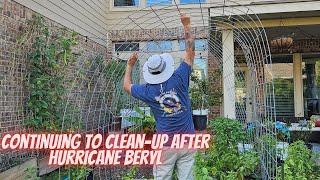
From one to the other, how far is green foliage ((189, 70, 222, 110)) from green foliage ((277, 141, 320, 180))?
5181mm

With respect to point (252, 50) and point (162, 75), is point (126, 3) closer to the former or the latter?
point (252, 50)

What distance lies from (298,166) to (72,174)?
9.91 feet

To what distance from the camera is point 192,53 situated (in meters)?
3.89

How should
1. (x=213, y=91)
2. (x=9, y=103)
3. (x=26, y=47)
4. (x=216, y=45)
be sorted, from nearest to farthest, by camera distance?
(x=9, y=103) < (x=26, y=47) < (x=216, y=45) < (x=213, y=91)

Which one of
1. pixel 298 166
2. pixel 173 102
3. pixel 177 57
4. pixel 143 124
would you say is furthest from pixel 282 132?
pixel 177 57

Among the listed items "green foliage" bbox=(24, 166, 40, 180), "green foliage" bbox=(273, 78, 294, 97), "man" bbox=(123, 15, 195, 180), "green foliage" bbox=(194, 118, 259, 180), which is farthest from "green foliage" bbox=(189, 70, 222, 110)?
"man" bbox=(123, 15, 195, 180)

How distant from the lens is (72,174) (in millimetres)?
5426

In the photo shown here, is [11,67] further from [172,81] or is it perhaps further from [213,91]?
[213,91]

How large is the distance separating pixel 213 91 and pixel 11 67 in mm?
6424

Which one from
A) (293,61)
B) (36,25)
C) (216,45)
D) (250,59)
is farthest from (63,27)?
(293,61)

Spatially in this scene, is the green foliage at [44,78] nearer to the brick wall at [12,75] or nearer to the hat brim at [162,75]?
the brick wall at [12,75]

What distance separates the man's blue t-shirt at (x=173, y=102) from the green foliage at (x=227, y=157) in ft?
4.50

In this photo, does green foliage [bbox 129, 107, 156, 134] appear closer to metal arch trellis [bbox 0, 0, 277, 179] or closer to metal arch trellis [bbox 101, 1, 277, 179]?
metal arch trellis [bbox 0, 0, 277, 179]

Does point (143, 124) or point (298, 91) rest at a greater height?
point (298, 91)
